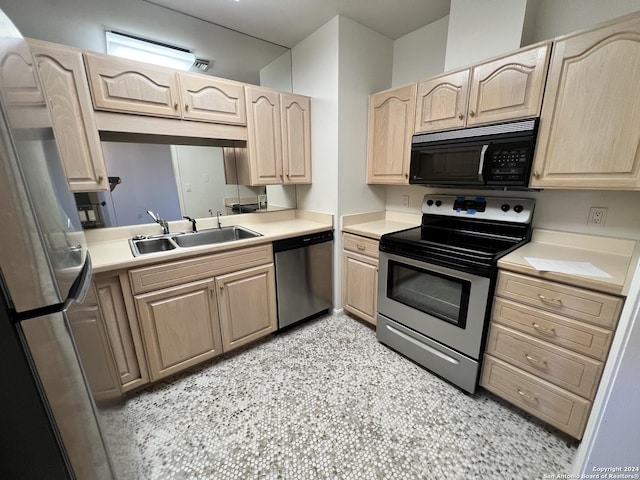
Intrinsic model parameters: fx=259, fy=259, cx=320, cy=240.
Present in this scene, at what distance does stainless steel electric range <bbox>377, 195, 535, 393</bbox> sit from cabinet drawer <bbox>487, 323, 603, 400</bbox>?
98 mm

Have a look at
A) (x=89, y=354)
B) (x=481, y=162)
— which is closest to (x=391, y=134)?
(x=481, y=162)

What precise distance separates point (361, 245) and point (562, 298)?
1321 millimetres

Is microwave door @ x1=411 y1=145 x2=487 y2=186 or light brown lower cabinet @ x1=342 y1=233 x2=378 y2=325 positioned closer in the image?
microwave door @ x1=411 y1=145 x2=487 y2=186

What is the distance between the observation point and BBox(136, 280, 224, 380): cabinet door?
5.32ft

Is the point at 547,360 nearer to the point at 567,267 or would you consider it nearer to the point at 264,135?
the point at 567,267

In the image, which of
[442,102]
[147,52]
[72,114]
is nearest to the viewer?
[72,114]

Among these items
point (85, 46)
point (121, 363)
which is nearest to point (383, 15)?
point (85, 46)

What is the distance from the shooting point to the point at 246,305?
2.01 m

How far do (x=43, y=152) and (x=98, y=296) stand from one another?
1.05 m

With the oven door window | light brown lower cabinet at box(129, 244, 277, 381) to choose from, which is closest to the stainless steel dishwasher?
light brown lower cabinet at box(129, 244, 277, 381)

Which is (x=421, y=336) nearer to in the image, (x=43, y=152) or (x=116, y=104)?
(x=43, y=152)

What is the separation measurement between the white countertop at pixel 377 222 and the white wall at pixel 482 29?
1.24 m

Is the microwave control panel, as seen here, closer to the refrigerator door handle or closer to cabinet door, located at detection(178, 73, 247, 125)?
cabinet door, located at detection(178, 73, 247, 125)

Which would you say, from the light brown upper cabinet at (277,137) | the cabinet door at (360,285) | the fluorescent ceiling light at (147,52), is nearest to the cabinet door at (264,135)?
the light brown upper cabinet at (277,137)
